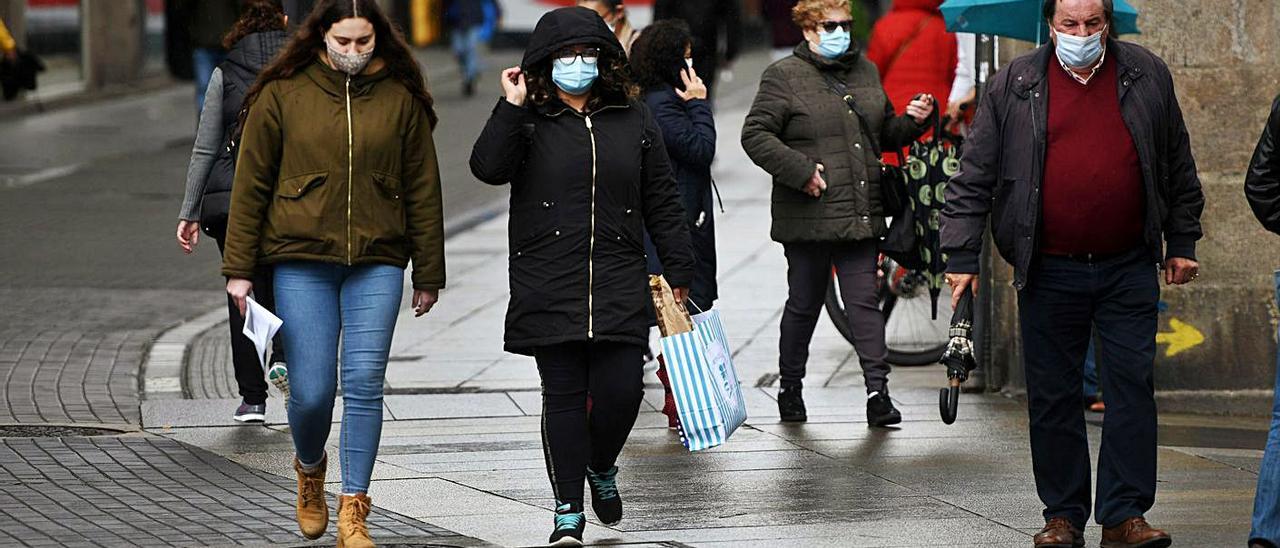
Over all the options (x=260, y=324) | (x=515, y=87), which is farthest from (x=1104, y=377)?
(x=260, y=324)

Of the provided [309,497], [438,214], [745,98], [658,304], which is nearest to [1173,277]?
→ [658,304]

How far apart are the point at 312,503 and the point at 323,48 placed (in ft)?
4.35

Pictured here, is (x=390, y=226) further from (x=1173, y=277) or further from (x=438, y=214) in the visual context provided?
(x=1173, y=277)

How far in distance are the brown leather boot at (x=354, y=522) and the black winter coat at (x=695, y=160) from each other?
2586mm

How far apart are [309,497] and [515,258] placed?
93 cm

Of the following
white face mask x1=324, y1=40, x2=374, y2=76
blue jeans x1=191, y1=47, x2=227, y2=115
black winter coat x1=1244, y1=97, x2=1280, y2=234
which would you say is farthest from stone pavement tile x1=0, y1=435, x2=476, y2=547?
blue jeans x1=191, y1=47, x2=227, y2=115

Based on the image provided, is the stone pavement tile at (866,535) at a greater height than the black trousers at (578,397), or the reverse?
the black trousers at (578,397)

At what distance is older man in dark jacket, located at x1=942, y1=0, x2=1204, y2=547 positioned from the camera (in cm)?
615

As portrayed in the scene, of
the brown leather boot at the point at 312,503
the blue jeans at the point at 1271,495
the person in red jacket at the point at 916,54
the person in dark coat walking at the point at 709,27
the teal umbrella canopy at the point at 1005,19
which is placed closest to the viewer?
the blue jeans at the point at 1271,495

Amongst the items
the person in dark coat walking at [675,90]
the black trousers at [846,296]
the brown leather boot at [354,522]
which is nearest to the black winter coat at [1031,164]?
the brown leather boot at [354,522]

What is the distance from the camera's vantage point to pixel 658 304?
22.3ft

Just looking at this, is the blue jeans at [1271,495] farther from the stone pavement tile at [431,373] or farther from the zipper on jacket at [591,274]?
the stone pavement tile at [431,373]

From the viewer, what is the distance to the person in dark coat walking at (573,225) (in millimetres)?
6270

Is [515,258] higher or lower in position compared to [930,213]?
higher
